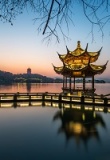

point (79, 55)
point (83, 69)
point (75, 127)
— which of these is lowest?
point (75, 127)

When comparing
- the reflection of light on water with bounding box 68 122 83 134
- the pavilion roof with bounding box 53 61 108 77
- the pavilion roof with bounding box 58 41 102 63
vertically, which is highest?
the pavilion roof with bounding box 58 41 102 63

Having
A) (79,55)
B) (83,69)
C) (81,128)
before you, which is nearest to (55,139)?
(81,128)

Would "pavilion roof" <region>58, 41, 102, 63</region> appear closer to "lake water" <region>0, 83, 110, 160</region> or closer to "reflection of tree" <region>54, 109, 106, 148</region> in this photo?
"reflection of tree" <region>54, 109, 106, 148</region>

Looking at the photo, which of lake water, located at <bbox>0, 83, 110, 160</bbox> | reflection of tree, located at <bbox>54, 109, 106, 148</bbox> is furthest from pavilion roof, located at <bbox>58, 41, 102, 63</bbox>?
lake water, located at <bbox>0, 83, 110, 160</bbox>

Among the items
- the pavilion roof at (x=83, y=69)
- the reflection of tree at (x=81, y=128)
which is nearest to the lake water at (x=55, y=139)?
the reflection of tree at (x=81, y=128)

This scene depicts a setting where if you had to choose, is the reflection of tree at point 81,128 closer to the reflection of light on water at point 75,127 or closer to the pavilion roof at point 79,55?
the reflection of light on water at point 75,127

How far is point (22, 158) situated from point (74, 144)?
8.46 ft

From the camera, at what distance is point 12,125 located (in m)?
12.2

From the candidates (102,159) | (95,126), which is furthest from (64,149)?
(95,126)

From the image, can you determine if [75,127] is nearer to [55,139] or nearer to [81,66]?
[55,139]

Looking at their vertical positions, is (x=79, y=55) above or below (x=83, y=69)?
above

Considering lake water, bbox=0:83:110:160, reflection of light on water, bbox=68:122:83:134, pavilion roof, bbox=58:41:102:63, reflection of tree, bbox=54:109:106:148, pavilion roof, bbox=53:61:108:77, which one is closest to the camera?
lake water, bbox=0:83:110:160

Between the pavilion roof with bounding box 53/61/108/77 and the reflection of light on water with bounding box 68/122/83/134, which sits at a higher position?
the pavilion roof with bounding box 53/61/108/77

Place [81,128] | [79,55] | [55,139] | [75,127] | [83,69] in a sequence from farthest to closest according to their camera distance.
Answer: [79,55], [83,69], [75,127], [81,128], [55,139]
